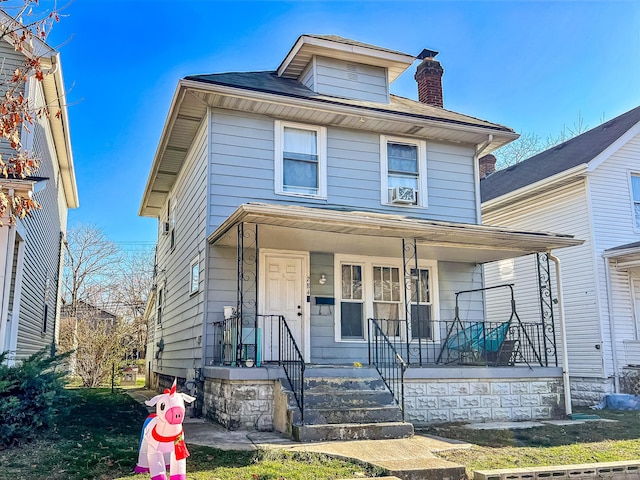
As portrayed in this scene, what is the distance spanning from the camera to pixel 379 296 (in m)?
10.8

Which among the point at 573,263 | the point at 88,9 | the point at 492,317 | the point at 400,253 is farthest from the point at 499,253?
the point at 88,9

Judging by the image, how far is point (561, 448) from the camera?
6.82 meters

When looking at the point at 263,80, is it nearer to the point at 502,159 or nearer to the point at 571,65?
the point at 571,65

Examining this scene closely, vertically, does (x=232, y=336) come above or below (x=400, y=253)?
below

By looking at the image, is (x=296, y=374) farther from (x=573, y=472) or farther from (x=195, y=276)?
(x=195, y=276)

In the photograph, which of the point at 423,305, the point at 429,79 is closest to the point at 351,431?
the point at 423,305

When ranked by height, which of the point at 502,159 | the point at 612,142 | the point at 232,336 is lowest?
the point at 232,336

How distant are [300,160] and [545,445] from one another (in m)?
6.25

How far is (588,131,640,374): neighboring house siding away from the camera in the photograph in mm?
12938

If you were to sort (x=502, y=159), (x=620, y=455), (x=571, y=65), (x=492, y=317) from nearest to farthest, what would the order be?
(x=620, y=455) → (x=571, y=65) → (x=492, y=317) → (x=502, y=159)

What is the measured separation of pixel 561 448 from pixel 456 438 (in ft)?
4.18

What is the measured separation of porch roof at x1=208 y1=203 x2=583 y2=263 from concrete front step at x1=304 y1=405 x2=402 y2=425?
2.59m

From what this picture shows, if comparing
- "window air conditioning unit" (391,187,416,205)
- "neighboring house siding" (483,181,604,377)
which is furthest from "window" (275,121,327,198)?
"neighboring house siding" (483,181,604,377)

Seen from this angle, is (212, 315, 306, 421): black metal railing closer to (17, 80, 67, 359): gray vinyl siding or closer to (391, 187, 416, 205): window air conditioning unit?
(391, 187, 416, 205): window air conditioning unit
